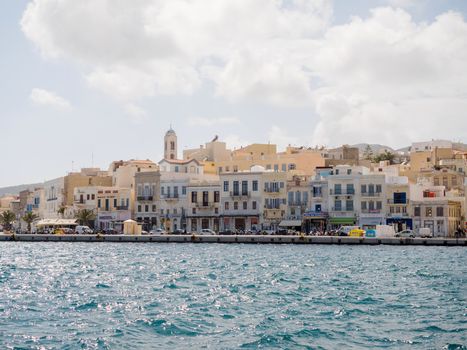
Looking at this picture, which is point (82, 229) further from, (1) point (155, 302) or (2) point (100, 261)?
(1) point (155, 302)

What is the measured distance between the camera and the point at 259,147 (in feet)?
379

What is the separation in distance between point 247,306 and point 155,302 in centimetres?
349

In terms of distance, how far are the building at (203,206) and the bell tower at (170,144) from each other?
2325 centimetres

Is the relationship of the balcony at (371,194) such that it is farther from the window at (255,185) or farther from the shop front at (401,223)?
the window at (255,185)

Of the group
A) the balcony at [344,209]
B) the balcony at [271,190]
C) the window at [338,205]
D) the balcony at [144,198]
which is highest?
the balcony at [271,190]

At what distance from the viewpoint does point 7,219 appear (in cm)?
12538

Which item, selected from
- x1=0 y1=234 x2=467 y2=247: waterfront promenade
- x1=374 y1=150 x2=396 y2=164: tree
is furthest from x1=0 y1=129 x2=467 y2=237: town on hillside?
x1=374 y1=150 x2=396 y2=164: tree

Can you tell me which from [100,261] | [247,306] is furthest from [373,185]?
[247,306]

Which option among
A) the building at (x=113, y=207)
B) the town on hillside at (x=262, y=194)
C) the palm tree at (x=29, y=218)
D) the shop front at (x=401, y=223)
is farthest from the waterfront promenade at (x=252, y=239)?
the palm tree at (x=29, y=218)

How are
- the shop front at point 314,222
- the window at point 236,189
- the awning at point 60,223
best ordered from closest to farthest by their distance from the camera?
the shop front at point 314,222
the window at point 236,189
the awning at point 60,223

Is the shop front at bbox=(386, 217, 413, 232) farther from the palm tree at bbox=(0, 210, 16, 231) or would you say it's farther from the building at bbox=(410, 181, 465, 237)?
the palm tree at bbox=(0, 210, 16, 231)

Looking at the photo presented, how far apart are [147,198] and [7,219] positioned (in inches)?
1332

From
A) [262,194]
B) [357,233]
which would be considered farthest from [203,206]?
[357,233]

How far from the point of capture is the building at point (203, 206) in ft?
316
